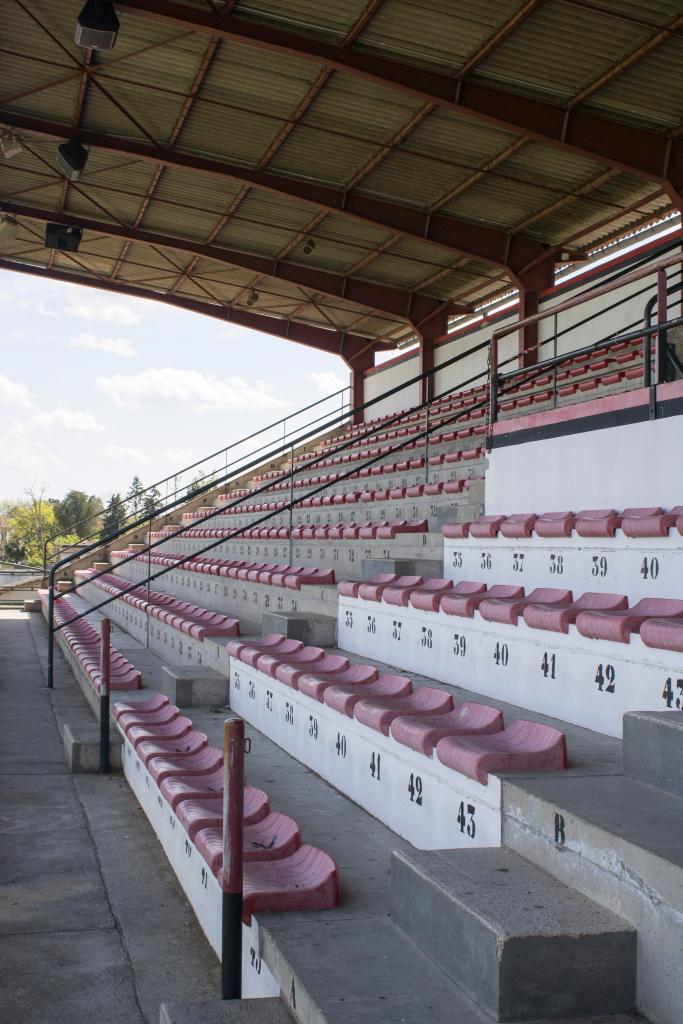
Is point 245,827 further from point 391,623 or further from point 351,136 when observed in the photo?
point 351,136

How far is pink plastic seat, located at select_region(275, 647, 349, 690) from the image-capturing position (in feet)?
13.9

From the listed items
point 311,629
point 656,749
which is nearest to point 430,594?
point 311,629

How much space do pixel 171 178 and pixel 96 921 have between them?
1262 cm

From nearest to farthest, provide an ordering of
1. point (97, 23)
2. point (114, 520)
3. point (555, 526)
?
point (555, 526), point (97, 23), point (114, 520)

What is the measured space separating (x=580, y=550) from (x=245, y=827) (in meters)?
1.79

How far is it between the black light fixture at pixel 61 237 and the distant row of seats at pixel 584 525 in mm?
12643

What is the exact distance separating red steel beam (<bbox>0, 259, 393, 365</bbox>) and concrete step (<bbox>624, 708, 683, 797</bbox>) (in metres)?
18.6

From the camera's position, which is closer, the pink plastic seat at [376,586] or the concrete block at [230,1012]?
the concrete block at [230,1012]

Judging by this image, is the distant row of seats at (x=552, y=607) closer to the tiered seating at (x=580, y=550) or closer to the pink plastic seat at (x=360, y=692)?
the tiered seating at (x=580, y=550)

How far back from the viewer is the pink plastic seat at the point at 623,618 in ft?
9.31

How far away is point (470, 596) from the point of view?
13.2 feet

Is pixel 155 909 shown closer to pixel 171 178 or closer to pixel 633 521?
pixel 633 521

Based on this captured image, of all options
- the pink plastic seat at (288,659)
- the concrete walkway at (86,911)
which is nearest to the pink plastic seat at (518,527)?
the pink plastic seat at (288,659)

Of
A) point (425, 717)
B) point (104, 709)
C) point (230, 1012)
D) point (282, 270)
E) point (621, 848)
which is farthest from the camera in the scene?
point (282, 270)
